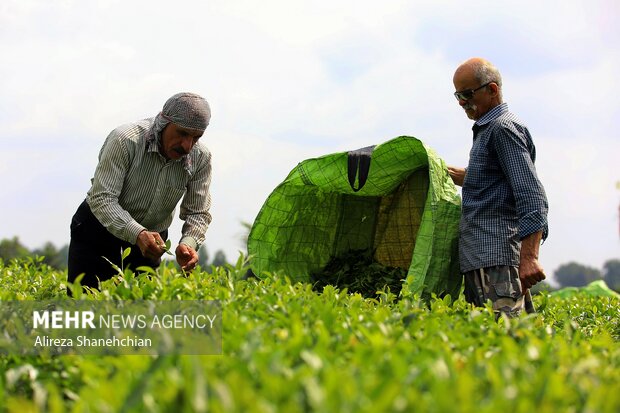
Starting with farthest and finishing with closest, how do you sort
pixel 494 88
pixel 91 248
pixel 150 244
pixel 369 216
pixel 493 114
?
1. pixel 369 216
2. pixel 91 248
3. pixel 494 88
4. pixel 493 114
5. pixel 150 244

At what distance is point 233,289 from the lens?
161 inches

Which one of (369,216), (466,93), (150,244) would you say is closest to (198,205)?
(150,244)

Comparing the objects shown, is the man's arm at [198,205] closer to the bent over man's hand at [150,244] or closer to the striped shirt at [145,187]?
the striped shirt at [145,187]

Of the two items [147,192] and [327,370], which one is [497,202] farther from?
[327,370]

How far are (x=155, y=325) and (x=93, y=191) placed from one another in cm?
269

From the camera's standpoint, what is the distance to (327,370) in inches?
86.3

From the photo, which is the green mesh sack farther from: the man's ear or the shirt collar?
the man's ear

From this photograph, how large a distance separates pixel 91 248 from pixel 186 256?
91 centimetres

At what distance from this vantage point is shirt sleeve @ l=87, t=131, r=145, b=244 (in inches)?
223

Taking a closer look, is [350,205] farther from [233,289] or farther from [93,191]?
[233,289]

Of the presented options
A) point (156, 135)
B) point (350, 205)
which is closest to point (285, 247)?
point (350, 205)

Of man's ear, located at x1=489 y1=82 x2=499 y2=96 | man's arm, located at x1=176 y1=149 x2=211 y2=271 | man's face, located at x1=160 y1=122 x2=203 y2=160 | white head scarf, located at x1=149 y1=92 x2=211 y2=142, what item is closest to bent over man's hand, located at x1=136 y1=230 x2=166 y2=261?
man's arm, located at x1=176 y1=149 x2=211 y2=271

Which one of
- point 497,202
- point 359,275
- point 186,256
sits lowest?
point 359,275

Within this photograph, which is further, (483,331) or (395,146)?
(395,146)
